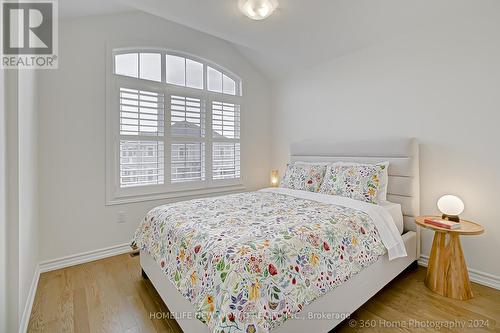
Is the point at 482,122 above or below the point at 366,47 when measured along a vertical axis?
below

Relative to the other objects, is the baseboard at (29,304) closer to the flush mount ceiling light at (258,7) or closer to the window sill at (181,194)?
the window sill at (181,194)

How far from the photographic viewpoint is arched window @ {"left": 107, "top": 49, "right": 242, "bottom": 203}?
2.91m

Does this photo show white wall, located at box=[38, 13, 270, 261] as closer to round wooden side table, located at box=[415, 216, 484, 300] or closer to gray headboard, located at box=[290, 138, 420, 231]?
gray headboard, located at box=[290, 138, 420, 231]

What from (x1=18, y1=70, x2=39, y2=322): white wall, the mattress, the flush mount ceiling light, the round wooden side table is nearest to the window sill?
(x1=18, y1=70, x2=39, y2=322): white wall

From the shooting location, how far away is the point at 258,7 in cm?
222

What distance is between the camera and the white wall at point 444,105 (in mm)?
2170

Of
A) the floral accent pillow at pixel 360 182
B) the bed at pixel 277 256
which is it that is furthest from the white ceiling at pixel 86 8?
the floral accent pillow at pixel 360 182

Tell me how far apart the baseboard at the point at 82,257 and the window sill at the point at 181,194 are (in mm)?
540

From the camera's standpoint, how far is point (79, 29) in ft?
8.52

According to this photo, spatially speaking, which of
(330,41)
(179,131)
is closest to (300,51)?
(330,41)

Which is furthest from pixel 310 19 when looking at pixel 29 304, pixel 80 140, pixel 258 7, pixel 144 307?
pixel 29 304

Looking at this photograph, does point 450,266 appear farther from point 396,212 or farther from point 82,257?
point 82,257

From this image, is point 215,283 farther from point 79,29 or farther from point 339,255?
point 79,29

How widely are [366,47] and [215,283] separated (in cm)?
318
